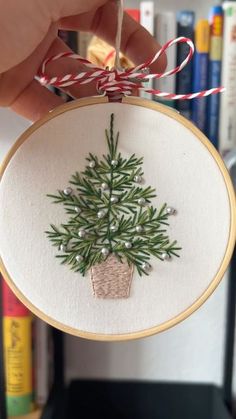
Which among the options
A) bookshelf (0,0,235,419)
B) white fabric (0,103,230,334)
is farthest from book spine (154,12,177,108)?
white fabric (0,103,230,334)

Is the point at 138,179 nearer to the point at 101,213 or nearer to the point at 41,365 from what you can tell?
the point at 101,213

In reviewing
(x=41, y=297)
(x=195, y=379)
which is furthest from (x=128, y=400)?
(x=41, y=297)

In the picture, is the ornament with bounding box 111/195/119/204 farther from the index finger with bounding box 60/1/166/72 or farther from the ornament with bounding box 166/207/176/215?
the index finger with bounding box 60/1/166/72

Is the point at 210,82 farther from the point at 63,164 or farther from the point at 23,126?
the point at 63,164

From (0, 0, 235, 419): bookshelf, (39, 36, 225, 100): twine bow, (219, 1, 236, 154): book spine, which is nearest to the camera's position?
(39, 36, 225, 100): twine bow

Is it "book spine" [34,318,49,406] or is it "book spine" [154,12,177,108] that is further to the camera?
"book spine" [34,318,49,406]

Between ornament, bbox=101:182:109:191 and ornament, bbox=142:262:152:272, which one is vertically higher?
ornament, bbox=101:182:109:191
